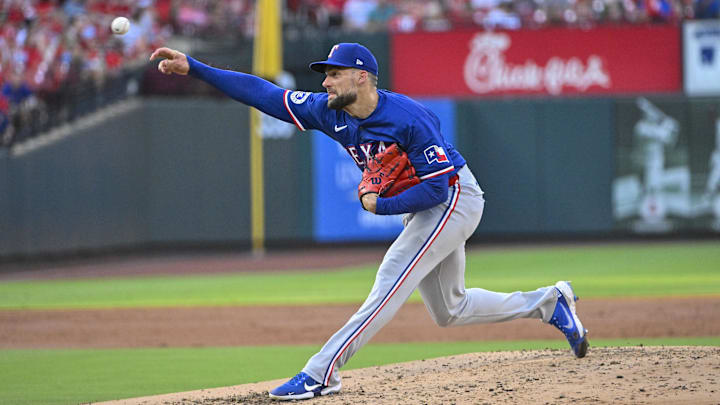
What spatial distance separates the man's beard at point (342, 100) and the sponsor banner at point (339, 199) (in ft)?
44.8

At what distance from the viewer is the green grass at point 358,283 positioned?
37.9 ft

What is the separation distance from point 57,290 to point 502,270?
6158mm

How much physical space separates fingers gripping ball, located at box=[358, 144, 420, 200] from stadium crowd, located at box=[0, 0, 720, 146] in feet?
39.8

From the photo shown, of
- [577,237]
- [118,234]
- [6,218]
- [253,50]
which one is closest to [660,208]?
[577,237]

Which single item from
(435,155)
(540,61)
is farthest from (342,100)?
(540,61)

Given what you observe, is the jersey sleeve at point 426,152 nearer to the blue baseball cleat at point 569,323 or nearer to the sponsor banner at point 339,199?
the blue baseball cleat at point 569,323

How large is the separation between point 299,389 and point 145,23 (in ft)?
49.4

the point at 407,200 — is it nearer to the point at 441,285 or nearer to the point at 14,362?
the point at 441,285

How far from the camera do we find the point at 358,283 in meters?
13.2

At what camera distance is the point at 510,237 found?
19.2 meters

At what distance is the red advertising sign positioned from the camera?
64.7 ft

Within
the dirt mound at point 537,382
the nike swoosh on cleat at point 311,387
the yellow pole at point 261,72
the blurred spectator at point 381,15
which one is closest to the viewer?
the dirt mound at point 537,382

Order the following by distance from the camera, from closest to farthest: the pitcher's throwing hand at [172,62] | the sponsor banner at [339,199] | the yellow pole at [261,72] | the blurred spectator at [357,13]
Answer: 1. the pitcher's throwing hand at [172,62]
2. the yellow pole at [261,72]
3. the sponsor banner at [339,199]
4. the blurred spectator at [357,13]

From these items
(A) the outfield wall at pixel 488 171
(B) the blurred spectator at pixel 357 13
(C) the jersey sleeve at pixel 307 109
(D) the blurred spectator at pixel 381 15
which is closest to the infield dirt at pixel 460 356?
(C) the jersey sleeve at pixel 307 109
